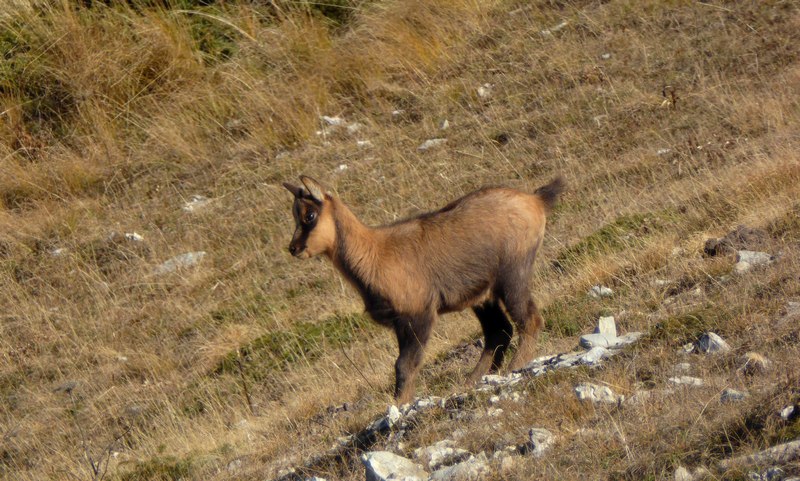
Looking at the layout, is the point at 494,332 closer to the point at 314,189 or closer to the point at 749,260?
the point at 314,189

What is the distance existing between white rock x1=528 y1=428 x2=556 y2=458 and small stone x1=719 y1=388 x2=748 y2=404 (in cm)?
82

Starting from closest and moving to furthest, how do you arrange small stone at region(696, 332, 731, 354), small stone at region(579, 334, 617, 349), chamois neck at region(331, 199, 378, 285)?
1. small stone at region(696, 332, 731, 354)
2. small stone at region(579, 334, 617, 349)
3. chamois neck at region(331, 199, 378, 285)


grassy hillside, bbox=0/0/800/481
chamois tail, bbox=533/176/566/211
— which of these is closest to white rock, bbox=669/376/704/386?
grassy hillside, bbox=0/0/800/481

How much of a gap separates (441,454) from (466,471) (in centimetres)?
41

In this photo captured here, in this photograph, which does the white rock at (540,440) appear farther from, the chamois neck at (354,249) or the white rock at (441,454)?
the chamois neck at (354,249)

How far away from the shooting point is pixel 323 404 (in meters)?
7.93

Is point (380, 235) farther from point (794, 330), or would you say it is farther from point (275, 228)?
point (275, 228)

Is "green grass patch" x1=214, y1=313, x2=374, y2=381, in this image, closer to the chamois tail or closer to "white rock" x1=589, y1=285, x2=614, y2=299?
"white rock" x1=589, y1=285, x2=614, y2=299

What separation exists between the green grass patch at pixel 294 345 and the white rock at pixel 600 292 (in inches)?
86.6

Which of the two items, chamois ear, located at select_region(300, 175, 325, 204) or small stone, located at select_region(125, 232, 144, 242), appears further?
small stone, located at select_region(125, 232, 144, 242)

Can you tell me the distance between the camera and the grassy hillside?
6719 mm

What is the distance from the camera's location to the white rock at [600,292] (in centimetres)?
825

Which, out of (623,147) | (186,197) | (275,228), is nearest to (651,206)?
(623,147)

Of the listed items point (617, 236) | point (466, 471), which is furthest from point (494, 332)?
point (466, 471)
